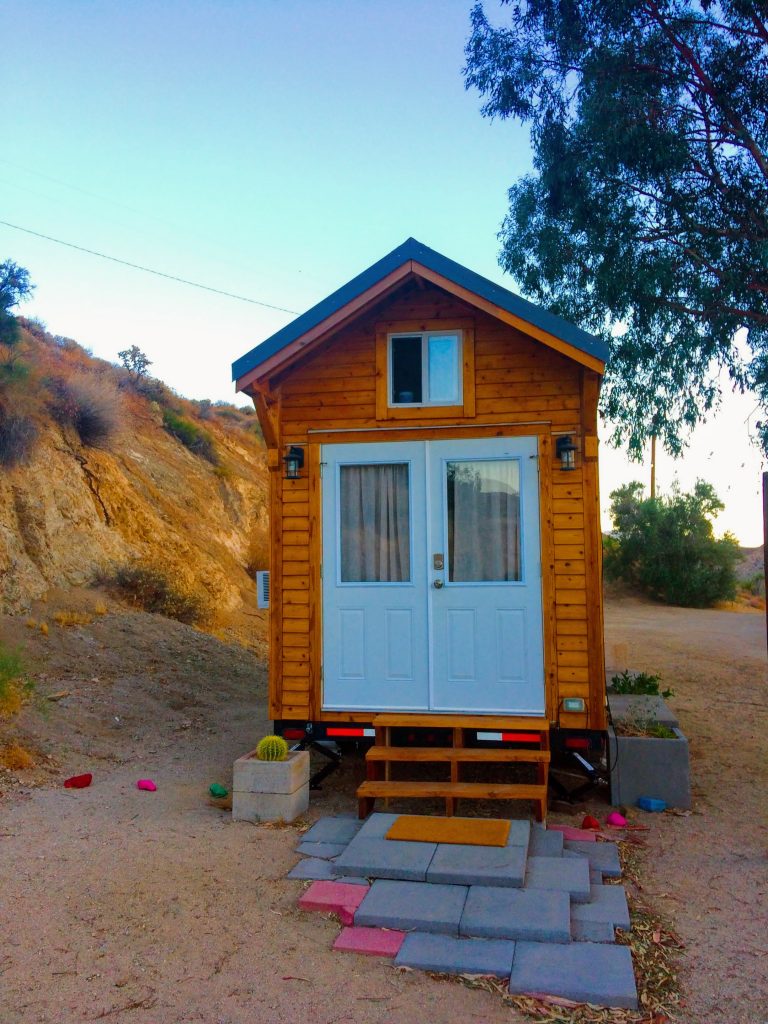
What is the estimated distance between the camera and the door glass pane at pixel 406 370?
7.41 m

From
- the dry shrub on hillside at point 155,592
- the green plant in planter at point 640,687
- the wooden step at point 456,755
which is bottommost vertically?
the wooden step at point 456,755

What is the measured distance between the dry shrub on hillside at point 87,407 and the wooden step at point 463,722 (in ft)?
35.5

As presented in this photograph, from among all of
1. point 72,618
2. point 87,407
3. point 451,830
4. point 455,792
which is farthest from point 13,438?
point 451,830

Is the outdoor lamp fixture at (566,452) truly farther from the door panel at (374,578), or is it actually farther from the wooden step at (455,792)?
the wooden step at (455,792)

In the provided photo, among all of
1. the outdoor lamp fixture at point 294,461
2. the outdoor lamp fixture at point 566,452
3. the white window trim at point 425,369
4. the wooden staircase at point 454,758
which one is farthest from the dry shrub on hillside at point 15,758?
the outdoor lamp fixture at point 566,452

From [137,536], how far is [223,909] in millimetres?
11700

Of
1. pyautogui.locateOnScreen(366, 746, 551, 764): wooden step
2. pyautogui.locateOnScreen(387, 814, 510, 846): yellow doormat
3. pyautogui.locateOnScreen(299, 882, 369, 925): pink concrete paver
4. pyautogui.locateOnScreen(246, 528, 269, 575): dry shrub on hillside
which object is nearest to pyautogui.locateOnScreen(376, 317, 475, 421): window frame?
pyautogui.locateOnScreen(366, 746, 551, 764): wooden step

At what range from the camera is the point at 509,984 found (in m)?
3.83

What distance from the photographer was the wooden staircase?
6.18 meters

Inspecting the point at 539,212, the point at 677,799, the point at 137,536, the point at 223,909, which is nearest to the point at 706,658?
the point at 539,212

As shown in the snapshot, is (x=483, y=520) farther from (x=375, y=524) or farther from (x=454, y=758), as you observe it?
(x=454, y=758)

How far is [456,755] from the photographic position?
6.52m

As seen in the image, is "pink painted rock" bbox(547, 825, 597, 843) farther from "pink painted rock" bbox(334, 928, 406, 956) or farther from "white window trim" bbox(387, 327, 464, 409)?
"white window trim" bbox(387, 327, 464, 409)

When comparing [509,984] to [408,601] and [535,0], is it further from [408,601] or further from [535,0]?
[535,0]
